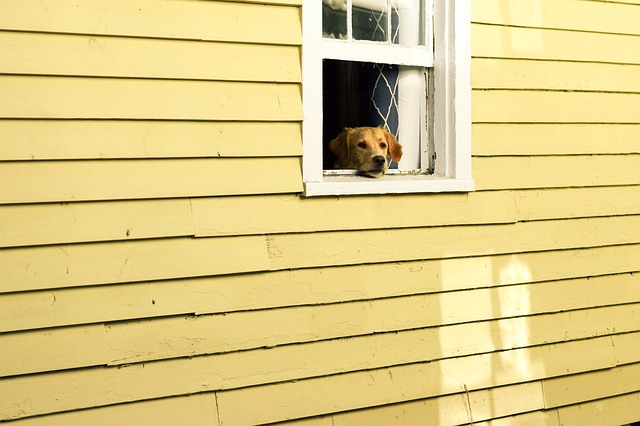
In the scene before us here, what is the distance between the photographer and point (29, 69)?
3.47m

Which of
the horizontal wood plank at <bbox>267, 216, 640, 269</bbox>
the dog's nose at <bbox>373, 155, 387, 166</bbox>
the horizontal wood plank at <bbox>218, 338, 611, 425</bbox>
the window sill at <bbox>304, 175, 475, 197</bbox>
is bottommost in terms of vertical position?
the horizontal wood plank at <bbox>218, 338, 611, 425</bbox>

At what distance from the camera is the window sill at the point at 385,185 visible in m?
4.08

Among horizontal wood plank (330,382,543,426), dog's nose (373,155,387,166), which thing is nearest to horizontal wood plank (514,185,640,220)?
dog's nose (373,155,387,166)

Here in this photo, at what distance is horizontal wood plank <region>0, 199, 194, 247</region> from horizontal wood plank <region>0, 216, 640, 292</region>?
0.13 feet

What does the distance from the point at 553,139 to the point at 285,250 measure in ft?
5.68

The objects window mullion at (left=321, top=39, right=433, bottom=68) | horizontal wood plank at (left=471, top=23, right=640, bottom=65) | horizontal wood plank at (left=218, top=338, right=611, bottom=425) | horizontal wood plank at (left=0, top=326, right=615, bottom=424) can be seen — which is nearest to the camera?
horizontal wood plank at (left=0, top=326, right=615, bottom=424)

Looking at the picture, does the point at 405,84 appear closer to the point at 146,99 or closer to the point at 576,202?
the point at 576,202

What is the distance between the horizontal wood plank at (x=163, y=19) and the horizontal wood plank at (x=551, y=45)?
3.66 feet

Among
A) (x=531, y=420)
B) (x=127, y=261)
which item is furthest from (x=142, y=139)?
(x=531, y=420)

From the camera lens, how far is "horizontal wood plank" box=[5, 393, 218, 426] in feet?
11.8

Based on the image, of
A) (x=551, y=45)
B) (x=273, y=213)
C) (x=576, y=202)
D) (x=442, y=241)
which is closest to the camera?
(x=273, y=213)

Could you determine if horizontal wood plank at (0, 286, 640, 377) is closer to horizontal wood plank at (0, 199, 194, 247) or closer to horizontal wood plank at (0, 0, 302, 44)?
horizontal wood plank at (0, 199, 194, 247)

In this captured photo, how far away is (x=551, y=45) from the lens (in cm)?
479

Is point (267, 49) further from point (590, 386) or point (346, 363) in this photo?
point (590, 386)
